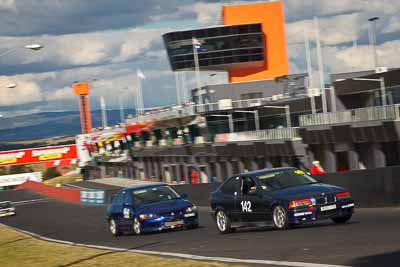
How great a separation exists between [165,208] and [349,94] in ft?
143

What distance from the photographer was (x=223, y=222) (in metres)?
19.9

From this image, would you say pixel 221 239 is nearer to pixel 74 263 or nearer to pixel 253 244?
pixel 253 244

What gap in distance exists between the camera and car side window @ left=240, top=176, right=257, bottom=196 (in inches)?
739

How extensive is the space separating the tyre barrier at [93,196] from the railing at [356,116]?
46.7 ft

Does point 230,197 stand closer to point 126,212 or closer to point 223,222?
point 223,222

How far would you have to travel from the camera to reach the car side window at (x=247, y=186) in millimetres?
18781

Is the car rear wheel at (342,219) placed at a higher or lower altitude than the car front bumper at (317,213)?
lower

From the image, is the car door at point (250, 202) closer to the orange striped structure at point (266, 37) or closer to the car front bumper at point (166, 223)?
the car front bumper at point (166, 223)

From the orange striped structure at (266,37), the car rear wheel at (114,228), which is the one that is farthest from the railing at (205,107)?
the car rear wheel at (114,228)

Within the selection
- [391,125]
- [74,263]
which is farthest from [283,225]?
[391,125]

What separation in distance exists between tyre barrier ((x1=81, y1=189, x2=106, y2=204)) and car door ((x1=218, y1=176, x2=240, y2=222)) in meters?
37.5

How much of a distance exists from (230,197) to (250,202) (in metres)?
0.95

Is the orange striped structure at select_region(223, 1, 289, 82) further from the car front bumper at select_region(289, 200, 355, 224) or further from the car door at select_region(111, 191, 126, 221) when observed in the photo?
the car front bumper at select_region(289, 200, 355, 224)

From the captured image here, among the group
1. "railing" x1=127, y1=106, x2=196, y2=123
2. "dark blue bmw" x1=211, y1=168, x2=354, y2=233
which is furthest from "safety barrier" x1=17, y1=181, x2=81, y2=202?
"dark blue bmw" x1=211, y1=168, x2=354, y2=233
